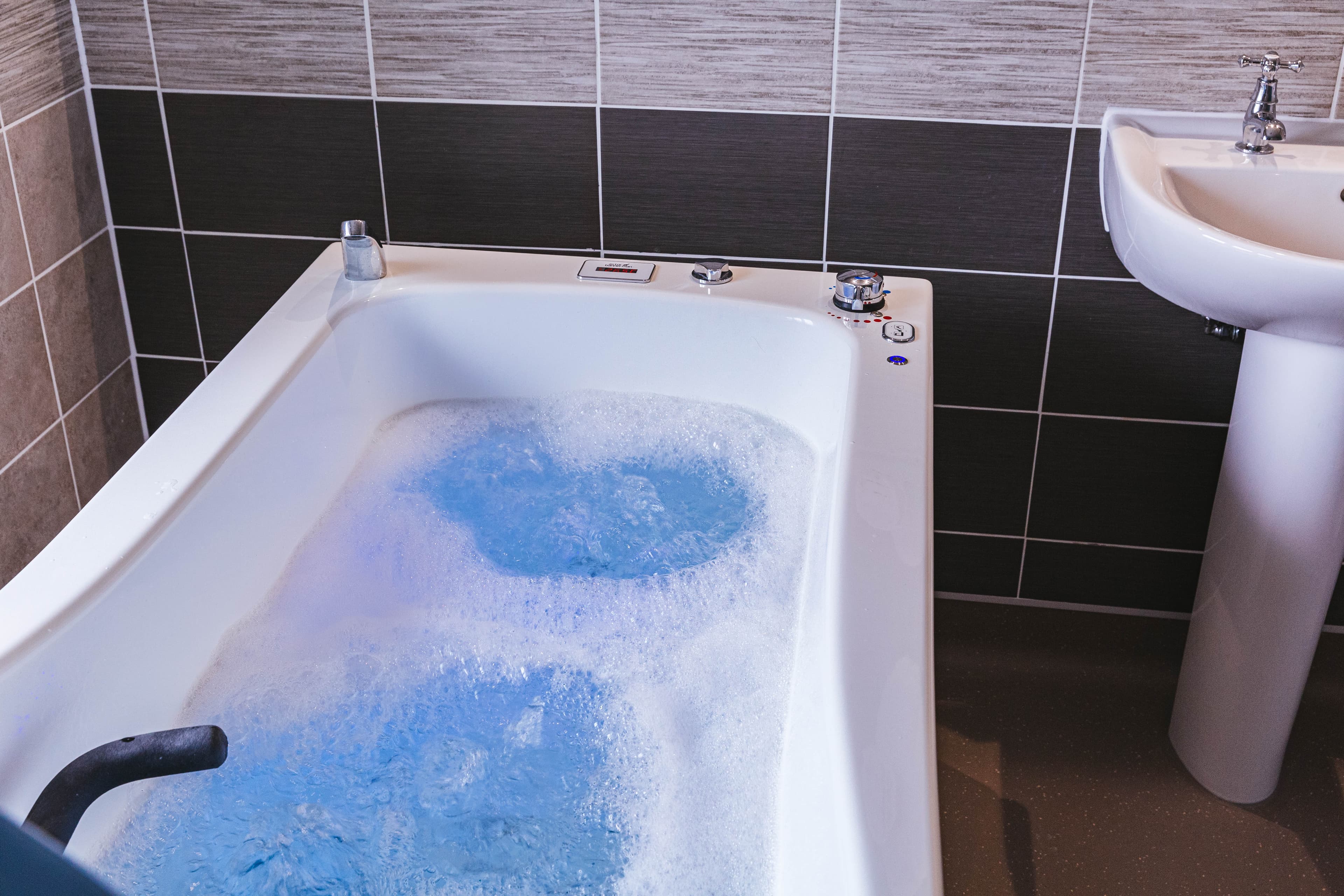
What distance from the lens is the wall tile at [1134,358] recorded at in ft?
6.18

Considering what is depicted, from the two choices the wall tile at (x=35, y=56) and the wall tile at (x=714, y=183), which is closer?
the wall tile at (x=35, y=56)

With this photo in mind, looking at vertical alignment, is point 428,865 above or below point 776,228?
below

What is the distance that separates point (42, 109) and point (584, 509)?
1.02 metres

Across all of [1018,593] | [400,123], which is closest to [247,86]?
[400,123]

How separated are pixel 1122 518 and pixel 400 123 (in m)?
1.32

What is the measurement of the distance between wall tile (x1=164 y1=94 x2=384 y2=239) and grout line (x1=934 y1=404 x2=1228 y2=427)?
98cm

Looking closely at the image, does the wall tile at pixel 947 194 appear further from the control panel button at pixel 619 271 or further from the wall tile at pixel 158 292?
the wall tile at pixel 158 292

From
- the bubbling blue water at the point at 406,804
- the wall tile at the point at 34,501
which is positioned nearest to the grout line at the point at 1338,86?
the bubbling blue water at the point at 406,804

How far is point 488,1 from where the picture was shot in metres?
1.83

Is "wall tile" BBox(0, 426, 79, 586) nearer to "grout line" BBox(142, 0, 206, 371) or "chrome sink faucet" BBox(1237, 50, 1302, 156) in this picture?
Result: "grout line" BBox(142, 0, 206, 371)

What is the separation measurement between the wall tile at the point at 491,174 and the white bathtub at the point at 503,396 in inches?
5.2


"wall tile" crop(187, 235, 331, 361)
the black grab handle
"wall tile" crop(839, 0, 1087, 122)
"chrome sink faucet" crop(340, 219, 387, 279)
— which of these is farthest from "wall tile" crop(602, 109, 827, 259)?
the black grab handle

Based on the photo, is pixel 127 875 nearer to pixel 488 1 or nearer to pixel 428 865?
pixel 428 865

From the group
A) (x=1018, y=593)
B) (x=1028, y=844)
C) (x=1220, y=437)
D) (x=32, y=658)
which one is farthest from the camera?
(x=1018, y=593)
